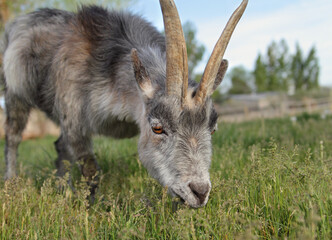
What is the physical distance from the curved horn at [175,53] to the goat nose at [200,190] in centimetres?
75

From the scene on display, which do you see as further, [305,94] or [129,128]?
[305,94]

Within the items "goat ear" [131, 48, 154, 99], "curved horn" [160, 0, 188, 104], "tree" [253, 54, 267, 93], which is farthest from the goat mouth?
→ "tree" [253, 54, 267, 93]

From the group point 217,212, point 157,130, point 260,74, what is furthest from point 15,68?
point 260,74

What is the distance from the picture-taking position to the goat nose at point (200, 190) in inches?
87.3

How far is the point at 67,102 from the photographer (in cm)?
376

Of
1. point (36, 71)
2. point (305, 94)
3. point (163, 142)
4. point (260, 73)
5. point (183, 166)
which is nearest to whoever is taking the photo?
point (183, 166)

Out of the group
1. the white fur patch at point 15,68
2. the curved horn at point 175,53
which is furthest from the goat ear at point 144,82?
the white fur patch at point 15,68

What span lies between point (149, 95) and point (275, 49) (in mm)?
49392

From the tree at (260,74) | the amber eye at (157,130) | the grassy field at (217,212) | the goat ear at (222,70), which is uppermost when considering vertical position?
the tree at (260,74)

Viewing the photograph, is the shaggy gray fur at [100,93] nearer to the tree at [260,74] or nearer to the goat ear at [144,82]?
the goat ear at [144,82]

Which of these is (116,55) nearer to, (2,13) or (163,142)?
(163,142)

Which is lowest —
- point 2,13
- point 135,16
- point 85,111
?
point 85,111

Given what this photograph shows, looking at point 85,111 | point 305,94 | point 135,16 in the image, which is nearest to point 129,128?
point 85,111

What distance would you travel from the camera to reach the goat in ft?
8.50
